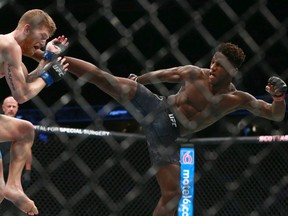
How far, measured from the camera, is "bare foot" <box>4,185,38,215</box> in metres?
3.09

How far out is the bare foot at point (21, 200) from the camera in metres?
3.09

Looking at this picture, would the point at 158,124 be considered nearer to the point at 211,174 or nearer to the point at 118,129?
the point at 211,174

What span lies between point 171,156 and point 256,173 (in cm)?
153

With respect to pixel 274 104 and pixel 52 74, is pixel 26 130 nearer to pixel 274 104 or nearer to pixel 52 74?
pixel 52 74

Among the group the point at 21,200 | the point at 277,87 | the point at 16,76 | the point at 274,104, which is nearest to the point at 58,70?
the point at 16,76

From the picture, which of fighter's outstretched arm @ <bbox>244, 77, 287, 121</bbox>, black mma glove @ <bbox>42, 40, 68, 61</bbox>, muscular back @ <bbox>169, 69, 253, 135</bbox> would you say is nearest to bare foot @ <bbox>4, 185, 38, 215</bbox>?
black mma glove @ <bbox>42, 40, 68, 61</bbox>

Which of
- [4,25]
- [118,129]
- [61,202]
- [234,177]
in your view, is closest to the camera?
[61,202]

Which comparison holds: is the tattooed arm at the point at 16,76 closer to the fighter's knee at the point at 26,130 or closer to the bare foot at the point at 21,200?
the fighter's knee at the point at 26,130

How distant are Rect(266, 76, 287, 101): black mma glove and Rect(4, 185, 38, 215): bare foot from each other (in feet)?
4.43

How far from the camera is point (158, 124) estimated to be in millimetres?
3568

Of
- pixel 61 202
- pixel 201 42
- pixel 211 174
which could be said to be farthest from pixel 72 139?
pixel 201 42

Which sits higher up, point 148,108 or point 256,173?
point 148,108

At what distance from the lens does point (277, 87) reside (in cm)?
331

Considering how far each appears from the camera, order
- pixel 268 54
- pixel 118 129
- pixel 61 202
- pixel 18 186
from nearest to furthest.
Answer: pixel 18 186 → pixel 61 202 → pixel 268 54 → pixel 118 129
